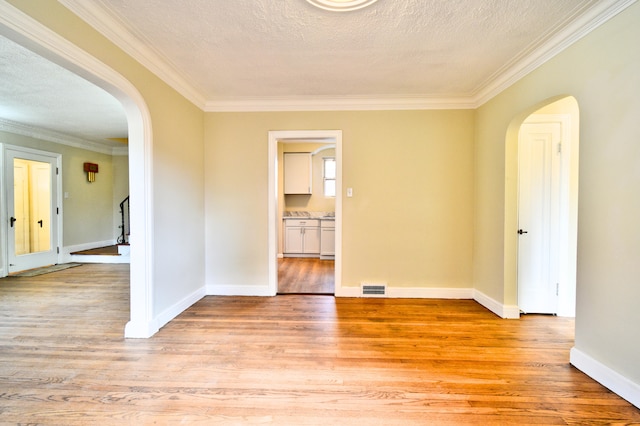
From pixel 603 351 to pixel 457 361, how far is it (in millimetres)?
902

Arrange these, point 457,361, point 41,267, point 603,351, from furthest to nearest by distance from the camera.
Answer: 1. point 41,267
2. point 457,361
3. point 603,351

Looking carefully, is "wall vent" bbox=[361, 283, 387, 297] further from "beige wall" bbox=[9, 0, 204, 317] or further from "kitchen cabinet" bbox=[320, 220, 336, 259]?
"kitchen cabinet" bbox=[320, 220, 336, 259]

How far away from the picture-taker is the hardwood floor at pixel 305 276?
369cm

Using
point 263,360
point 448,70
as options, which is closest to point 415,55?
point 448,70

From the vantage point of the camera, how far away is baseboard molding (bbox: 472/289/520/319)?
2715mm

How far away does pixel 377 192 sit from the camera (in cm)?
334

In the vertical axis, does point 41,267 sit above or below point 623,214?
below

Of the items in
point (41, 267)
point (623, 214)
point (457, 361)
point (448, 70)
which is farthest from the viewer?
point (41, 267)

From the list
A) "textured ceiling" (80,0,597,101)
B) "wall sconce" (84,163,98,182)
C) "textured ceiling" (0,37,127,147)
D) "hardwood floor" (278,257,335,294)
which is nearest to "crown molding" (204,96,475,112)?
"textured ceiling" (80,0,597,101)

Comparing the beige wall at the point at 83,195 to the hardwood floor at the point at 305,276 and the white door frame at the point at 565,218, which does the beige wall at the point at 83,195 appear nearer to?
the hardwood floor at the point at 305,276

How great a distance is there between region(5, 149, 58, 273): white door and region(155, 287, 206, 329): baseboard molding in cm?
390

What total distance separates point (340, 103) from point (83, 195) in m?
6.00

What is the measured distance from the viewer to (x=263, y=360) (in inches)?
78.0

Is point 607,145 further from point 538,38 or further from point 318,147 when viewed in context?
point 318,147
